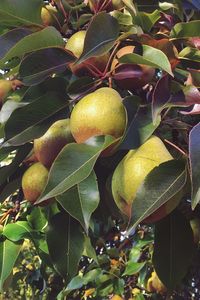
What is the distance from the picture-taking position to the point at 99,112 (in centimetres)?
98

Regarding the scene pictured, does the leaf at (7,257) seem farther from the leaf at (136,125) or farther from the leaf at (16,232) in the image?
the leaf at (136,125)

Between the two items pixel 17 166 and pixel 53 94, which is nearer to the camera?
pixel 53 94

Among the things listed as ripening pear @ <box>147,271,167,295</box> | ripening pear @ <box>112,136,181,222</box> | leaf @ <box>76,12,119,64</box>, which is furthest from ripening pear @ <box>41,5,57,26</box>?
ripening pear @ <box>147,271,167,295</box>

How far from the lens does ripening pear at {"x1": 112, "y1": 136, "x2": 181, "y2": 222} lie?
0.93 meters

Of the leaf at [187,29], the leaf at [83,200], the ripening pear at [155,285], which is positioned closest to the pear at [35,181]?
the leaf at [83,200]

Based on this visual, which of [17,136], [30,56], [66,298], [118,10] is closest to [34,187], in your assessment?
[17,136]

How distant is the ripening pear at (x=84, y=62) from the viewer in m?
1.09

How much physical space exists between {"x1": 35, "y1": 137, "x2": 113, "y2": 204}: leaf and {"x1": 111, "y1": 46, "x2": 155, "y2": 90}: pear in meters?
0.19

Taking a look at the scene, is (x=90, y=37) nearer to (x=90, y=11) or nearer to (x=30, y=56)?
(x=30, y=56)

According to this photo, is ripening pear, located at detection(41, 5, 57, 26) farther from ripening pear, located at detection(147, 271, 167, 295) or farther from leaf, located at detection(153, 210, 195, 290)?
ripening pear, located at detection(147, 271, 167, 295)

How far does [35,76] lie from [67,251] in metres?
0.38

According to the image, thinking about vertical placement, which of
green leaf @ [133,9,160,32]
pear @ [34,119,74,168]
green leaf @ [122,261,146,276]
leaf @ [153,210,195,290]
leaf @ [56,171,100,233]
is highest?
green leaf @ [133,9,160,32]

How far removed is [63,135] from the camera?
1.11 m

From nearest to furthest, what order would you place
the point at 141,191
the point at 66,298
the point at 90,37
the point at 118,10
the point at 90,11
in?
the point at 141,191 → the point at 90,37 → the point at 118,10 → the point at 90,11 → the point at 66,298
